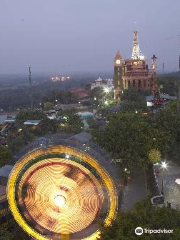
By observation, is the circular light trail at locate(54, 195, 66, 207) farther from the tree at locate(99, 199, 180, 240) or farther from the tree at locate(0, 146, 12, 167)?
the tree at locate(0, 146, 12, 167)

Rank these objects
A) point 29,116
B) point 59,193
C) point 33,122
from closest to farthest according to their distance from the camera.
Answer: point 59,193
point 33,122
point 29,116

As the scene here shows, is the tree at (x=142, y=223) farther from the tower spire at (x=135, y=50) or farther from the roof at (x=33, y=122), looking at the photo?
the tower spire at (x=135, y=50)

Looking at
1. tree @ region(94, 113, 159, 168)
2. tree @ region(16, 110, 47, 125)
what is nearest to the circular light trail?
tree @ region(94, 113, 159, 168)

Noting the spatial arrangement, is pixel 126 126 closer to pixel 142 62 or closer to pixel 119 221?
pixel 119 221

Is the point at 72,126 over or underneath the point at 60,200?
underneath

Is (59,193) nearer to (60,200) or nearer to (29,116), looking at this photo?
(60,200)

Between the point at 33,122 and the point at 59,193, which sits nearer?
the point at 59,193

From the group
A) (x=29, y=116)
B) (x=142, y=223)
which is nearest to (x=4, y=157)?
(x=142, y=223)

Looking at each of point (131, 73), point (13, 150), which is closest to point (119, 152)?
point (13, 150)
